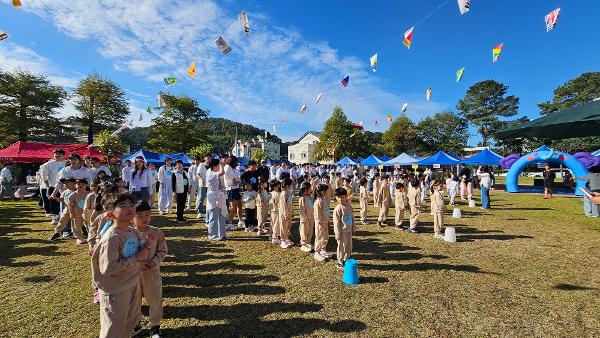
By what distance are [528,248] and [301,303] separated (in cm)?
632

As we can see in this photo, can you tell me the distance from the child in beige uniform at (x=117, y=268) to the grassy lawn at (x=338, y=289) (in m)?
0.96

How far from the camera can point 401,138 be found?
6319 centimetres

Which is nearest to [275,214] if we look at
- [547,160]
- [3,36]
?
[3,36]

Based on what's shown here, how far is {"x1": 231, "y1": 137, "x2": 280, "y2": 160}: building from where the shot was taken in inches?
3725

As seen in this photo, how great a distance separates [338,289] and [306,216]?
7.98ft

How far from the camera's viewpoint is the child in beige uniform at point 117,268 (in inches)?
103

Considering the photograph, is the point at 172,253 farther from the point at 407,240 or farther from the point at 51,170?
the point at 407,240

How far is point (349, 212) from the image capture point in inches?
228

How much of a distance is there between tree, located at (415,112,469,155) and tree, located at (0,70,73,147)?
62.8m

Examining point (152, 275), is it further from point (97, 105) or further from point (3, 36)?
point (97, 105)

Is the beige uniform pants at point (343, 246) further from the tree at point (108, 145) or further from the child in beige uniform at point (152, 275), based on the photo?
the tree at point (108, 145)

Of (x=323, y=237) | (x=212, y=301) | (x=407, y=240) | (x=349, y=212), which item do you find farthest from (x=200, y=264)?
(x=407, y=240)

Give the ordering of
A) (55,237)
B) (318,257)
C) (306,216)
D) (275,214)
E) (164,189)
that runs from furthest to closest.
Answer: (164,189), (275,214), (55,237), (306,216), (318,257)

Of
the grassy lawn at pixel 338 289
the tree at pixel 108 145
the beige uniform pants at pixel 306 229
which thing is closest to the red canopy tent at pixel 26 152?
the tree at pixel 108 145
